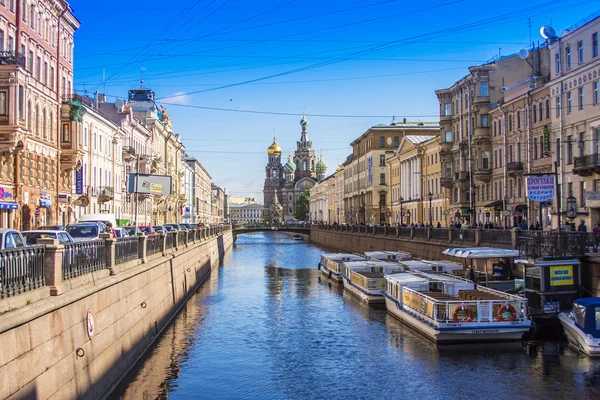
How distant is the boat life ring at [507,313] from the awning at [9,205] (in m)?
26.2

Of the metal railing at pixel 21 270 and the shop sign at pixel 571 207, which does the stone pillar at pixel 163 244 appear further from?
the shop sign at pixel 571 207

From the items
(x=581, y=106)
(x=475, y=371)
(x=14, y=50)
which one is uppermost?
(x=14, y=50)

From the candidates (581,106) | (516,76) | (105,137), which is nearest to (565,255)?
(581,106)

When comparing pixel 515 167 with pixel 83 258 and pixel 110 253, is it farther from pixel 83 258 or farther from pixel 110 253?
pixel 83 258

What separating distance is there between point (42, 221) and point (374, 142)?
7490 cm

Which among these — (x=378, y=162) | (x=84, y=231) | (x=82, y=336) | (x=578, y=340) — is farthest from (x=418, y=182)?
(x=82, y=336)

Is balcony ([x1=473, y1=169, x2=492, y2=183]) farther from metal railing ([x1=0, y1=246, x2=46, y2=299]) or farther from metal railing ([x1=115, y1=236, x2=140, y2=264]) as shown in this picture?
metal railing ([x1=0, y1=246, x2=46, y2=299])

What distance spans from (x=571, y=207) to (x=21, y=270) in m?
35.4

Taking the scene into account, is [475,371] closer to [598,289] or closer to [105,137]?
[598,289]

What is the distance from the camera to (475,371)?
2112 centimetres

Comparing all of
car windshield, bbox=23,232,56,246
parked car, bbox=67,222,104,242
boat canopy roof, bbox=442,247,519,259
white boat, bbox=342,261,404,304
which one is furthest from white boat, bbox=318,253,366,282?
car windshield, bbox=23,232,56,246

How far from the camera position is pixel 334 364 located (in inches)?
880

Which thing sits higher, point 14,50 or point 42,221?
point 14,50

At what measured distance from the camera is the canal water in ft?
62.3
